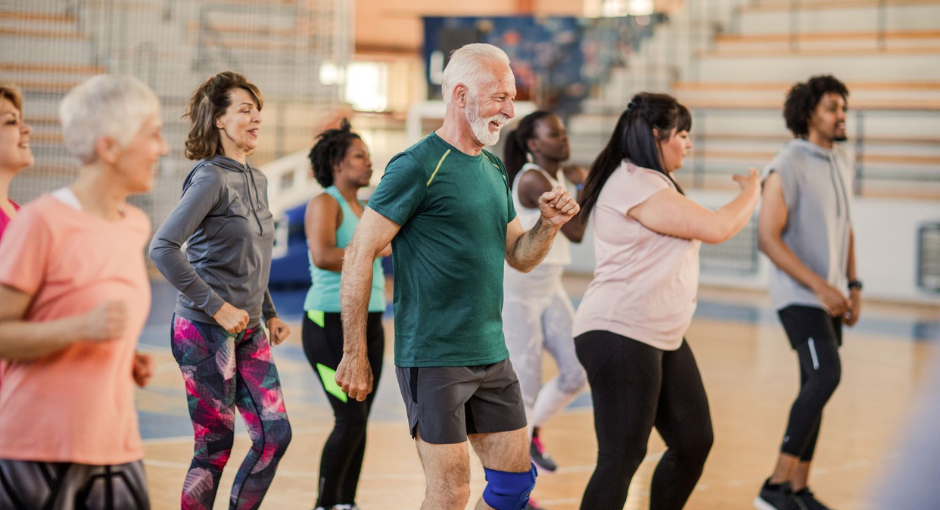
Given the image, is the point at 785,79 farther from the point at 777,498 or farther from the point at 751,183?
the point at 751,183

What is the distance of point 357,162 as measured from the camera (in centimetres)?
408

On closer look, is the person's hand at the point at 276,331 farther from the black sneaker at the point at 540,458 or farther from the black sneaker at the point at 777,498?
the black sneaker at the point at 777,498

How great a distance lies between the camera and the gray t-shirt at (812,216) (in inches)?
171

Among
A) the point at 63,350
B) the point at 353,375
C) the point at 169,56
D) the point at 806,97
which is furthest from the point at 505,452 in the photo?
the point at 169,56

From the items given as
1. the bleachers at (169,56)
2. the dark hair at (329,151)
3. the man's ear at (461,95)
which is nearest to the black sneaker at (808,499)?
the dark hair at (329,151)

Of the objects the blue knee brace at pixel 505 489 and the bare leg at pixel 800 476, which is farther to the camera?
the bare leg at pixel 800 476

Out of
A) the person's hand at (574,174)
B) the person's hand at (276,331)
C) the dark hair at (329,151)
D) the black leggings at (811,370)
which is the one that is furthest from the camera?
the person's hand at (574,174)

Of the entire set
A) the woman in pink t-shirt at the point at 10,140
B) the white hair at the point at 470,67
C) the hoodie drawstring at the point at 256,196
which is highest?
the white hair at the point at 470,67

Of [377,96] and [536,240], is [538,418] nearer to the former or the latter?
[536,240]

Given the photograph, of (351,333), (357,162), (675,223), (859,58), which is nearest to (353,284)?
(351,333)

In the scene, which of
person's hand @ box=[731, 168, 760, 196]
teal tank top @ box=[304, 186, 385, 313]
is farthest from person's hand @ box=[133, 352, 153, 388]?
person's hand @ box=[731, 168, 760, 196]

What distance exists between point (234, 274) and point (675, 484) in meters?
1.59

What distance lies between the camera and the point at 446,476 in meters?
2.81

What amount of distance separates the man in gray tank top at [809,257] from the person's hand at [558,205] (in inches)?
67.3
